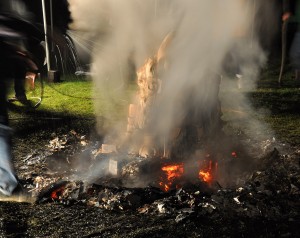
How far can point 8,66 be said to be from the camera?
28.7ft

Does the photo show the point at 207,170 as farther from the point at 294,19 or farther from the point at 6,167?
the point at 294,19

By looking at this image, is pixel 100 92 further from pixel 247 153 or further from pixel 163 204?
pixel 163 204

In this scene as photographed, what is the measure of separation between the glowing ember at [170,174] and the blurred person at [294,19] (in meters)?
6.85

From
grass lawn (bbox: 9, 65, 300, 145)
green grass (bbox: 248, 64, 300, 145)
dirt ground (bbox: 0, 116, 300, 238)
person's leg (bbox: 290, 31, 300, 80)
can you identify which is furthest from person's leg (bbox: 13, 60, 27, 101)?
person's leg (bbox: 290, 31, 300, 80)

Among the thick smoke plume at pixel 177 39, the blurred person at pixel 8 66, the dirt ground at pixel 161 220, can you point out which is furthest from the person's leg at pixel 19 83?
the dirt ground at pixel 161 220

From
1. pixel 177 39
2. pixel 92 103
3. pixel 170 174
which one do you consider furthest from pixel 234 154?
pixel 92 103

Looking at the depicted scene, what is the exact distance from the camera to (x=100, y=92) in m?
10.6

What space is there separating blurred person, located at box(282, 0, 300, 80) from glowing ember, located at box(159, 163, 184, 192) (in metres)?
6.85

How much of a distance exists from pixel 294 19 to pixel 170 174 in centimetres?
1161

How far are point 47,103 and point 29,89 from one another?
4.95 ft

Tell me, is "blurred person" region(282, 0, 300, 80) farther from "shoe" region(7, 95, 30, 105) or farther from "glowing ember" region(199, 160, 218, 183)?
"shoe" region(7, 95, 30, 105)

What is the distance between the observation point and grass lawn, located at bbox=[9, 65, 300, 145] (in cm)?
775

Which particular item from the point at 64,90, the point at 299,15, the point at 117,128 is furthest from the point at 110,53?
the point at 299,15

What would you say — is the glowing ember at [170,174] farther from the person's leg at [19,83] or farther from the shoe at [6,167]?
the person's leg at [19,83]
